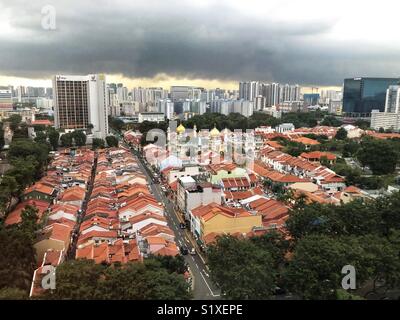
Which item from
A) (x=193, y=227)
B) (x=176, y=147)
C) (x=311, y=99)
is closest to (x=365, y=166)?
(x=176, y=147)

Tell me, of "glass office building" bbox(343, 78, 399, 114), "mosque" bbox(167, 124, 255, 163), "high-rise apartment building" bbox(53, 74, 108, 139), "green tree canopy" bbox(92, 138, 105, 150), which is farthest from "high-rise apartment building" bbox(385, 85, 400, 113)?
"green tree canopy" bbox(92, 138, 105, 150)

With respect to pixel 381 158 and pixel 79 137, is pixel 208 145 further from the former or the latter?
pixel 381 158

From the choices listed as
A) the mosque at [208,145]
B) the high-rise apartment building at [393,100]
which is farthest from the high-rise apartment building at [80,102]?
the high-rise apartment building at [393,100]

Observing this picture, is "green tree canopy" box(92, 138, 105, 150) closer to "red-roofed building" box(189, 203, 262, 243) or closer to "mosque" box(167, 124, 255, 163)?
"mosque" box(167, 124, 255, 163)

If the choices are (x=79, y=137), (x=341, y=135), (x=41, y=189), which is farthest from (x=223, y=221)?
(x=341, y=135)

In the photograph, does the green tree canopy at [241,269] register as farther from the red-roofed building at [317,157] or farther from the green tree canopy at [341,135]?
the green tree canopy at [341,135]
